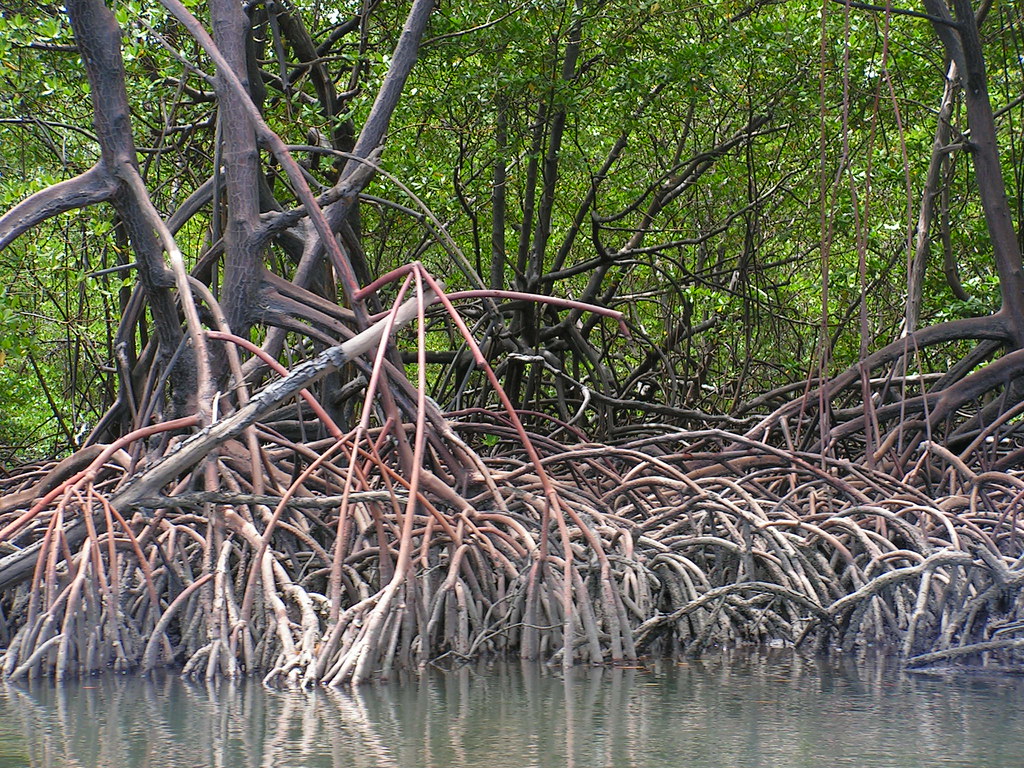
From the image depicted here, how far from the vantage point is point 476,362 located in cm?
365

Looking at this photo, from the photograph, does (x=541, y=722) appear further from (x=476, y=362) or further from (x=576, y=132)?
(x=576, y=132)

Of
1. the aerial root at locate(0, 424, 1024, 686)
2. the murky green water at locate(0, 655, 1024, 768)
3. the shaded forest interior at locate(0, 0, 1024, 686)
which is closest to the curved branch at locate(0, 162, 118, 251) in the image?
the shaded forest interior at locate(0, 0, 1024, 686)

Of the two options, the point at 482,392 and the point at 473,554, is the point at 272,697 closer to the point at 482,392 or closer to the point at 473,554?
the point at 473,554

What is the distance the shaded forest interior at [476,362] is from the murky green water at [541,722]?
163mm

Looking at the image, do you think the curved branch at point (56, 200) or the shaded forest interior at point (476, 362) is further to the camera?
the curved branch at point (56, 200)

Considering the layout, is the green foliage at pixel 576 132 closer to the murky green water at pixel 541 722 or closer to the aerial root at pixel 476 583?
the aerial root at pixel 476 583

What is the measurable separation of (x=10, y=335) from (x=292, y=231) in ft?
4.25

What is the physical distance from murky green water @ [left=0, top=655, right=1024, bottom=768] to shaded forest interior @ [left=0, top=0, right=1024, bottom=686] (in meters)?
0.16

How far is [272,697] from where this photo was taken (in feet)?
9.73

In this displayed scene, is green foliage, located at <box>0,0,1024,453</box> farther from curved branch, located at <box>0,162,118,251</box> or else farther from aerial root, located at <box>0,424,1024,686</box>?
aerial root, located at <box>0,424,1024,686</box>

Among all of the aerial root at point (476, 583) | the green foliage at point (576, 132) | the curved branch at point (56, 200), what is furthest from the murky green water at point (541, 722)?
the green foliage at point (576, 132)

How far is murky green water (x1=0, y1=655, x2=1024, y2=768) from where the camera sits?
95.6 inches

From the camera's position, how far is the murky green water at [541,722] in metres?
2.43

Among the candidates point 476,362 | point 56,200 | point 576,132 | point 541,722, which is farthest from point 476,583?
point 576,132
